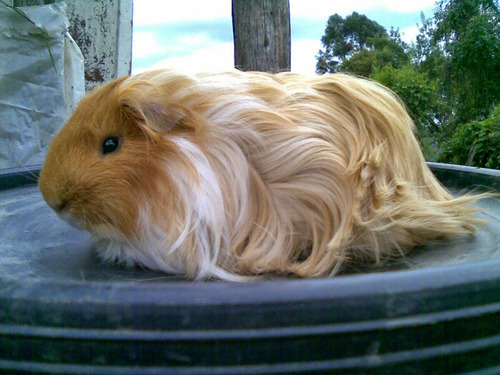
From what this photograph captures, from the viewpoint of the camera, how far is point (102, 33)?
3146 mm

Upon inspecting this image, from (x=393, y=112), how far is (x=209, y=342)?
28.2 inches

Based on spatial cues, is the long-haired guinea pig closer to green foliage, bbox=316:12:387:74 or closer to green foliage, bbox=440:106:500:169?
green foliage, bbox=440:106:500:169

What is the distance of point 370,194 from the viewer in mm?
860

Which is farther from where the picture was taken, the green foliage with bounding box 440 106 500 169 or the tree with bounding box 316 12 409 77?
the tree with bounding box 316 12 409 77

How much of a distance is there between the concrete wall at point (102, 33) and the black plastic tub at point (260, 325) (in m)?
2.88

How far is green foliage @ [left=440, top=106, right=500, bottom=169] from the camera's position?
4.96 meters

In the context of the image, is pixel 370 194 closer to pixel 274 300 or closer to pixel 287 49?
pixel 274 300

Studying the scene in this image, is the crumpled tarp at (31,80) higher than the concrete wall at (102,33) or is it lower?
lower

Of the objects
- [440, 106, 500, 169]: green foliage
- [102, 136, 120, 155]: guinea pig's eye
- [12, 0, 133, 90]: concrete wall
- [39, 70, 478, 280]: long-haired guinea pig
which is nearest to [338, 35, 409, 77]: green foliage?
[440, 106, 500, 169]: green foliage

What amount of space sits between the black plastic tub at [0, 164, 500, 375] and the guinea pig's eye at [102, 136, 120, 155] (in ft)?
1.33

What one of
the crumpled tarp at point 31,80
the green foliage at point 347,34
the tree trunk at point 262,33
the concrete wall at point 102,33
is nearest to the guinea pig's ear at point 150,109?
the crumpled tarp at point 31,80

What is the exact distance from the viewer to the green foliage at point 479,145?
4.96 metres

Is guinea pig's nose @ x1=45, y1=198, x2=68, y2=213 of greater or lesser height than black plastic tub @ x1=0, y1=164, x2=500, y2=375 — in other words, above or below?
above

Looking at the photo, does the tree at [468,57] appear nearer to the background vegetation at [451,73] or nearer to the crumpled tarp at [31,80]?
the background vegetation at [451,73]
